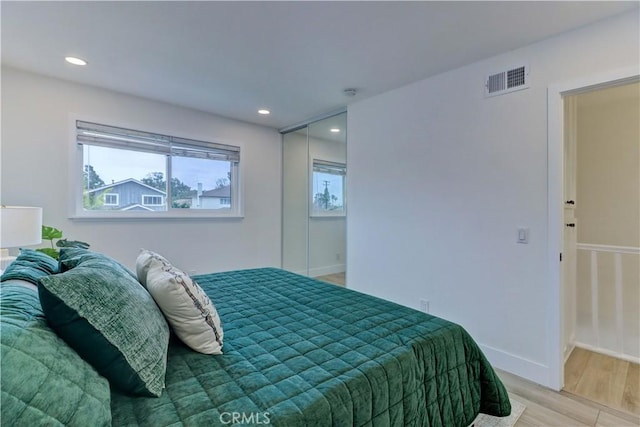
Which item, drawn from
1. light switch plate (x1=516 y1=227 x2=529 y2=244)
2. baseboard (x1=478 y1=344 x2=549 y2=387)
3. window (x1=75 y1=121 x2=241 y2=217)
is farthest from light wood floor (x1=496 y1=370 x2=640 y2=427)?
window (x1=75 y1=121 x2=241 y2=217)

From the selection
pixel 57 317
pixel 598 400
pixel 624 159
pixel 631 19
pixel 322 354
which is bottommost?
pixel 598 400

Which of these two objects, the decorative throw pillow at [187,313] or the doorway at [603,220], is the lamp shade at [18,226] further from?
the doorway at [603,220]

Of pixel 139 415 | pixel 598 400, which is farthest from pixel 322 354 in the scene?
pixel 598 400

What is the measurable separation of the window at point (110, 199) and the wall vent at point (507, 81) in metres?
3.88

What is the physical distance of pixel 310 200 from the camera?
14.8 feet

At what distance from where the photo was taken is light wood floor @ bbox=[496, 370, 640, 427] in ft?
5.82

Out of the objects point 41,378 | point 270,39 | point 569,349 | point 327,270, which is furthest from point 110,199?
point 569,349

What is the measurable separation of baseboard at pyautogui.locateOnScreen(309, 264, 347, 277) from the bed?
2.02 meters

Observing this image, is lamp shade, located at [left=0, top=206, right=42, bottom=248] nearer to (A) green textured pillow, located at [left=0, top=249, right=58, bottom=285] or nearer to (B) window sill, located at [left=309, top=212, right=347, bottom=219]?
(A) green textured pillow, located at [left=0, top=249, right=58, bottom=285]

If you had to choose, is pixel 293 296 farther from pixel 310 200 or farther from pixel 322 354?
pixel 310 200

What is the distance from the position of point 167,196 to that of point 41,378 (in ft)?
11.2

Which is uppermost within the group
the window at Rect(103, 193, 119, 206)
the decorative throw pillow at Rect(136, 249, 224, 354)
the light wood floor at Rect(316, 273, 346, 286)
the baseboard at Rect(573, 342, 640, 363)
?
the window at Rect(103, 193, 119, 206)

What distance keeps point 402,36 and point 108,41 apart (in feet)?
7.15

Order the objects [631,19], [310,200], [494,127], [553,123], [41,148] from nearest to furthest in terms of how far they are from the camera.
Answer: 1. [631,19]
2. [553,123]
3. [494,127]
4. [41,148]
5. [310,200]
